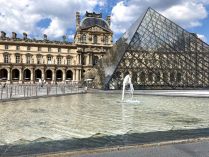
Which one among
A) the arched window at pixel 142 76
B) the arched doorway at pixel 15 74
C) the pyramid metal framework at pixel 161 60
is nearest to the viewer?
the pyramid metal framework at pixel 161 60

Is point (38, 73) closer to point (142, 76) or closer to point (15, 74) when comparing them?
point (15, 74)

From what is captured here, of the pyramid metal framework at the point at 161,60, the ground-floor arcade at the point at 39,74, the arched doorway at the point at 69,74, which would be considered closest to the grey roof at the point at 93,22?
the ground-floor arcade at the point at 39,74

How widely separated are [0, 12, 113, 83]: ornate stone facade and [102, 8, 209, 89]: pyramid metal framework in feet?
161

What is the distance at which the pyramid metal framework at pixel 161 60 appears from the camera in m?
30.1

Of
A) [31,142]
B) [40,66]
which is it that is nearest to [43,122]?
[31,142]

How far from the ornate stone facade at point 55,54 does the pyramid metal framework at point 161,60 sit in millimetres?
49085

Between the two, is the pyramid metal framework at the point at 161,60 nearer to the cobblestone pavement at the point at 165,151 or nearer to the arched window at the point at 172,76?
the arched window at the point at 172,76

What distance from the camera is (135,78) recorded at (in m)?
31.2

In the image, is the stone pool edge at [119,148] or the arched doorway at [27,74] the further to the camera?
the arched doorway at [27,74]

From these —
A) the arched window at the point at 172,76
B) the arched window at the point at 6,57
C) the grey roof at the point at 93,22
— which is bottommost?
the arched window at the point at 172,76

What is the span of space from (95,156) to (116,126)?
318cm

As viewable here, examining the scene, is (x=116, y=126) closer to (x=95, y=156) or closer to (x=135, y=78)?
(x=95, y=156)

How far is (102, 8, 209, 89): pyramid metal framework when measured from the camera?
30069 mm

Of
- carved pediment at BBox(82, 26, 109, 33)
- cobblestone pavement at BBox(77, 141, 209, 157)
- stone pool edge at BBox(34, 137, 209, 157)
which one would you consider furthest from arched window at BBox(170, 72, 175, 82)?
carved pediment at BBox(82, 26, 109, 33)
